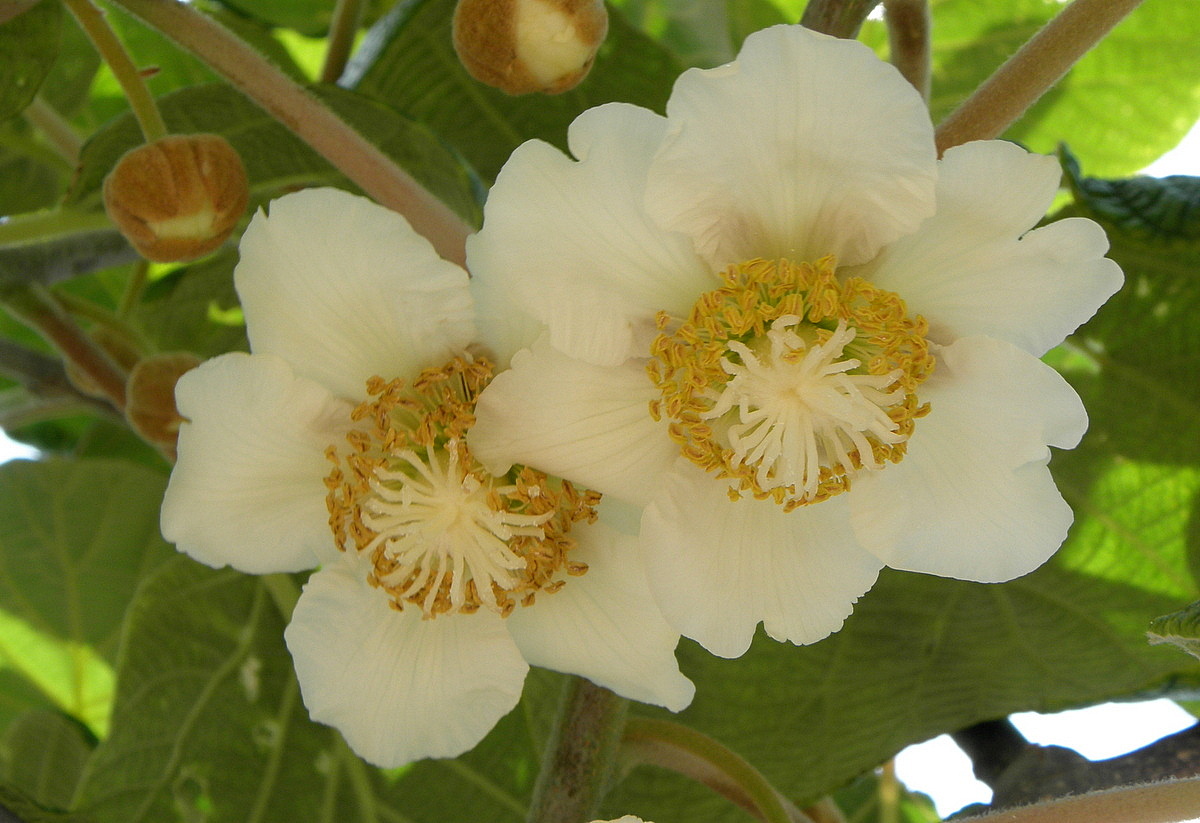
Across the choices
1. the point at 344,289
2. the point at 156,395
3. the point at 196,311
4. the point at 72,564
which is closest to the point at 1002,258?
the point at 344,289

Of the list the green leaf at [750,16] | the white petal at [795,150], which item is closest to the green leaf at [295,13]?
the green leaf at [750,16]

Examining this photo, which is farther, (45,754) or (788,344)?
(45,754)

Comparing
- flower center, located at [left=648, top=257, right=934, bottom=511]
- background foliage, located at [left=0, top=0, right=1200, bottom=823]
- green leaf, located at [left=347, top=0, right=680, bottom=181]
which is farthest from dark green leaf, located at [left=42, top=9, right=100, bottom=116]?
flower center, located at [left=648, top=257, right=934, bottom=511]

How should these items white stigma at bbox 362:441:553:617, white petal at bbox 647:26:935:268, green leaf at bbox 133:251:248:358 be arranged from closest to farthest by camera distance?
white petal at bbox 647:26:935:268, white stigma at bbox 362:441:553:617, green leaf at bbox 133:251:248:358

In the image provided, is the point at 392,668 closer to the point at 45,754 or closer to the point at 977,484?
the point at 977,484

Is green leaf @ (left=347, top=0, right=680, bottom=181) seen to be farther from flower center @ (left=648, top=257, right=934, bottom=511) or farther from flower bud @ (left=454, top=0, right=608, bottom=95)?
flower center @ (left=648, top=257, right=934, bottom=511)

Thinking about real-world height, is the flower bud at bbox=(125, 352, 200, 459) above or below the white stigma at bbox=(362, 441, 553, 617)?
above

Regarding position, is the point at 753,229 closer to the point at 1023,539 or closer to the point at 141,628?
the point at 1023,539
